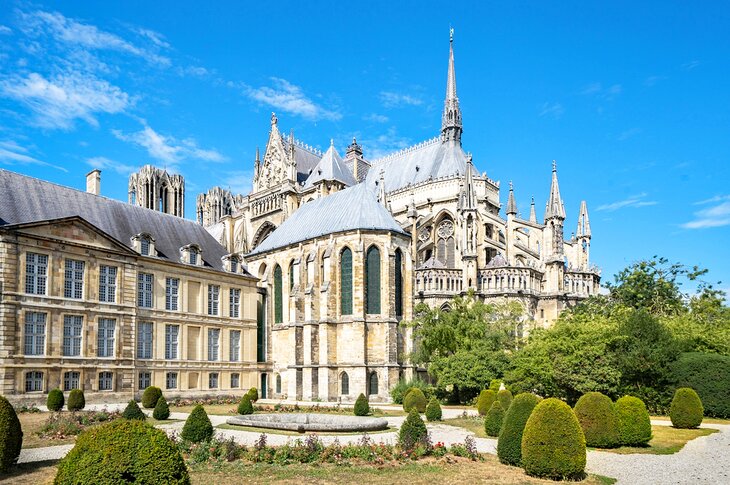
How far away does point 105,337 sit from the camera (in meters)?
37.0

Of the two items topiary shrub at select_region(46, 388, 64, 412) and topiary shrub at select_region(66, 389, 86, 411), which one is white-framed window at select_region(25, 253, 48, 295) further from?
topiary shrub at select_region(66, 389, 86, 411)

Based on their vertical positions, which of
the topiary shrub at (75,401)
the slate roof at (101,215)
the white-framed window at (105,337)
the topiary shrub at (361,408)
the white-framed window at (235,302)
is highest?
the slate roof at (101,215)

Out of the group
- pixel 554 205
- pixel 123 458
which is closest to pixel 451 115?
pixel 554 205

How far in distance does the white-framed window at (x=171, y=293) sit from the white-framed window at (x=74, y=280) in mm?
6284

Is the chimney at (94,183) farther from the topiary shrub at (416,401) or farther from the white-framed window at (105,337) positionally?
the topiary shrub at (416,401)

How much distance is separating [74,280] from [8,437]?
2292 cm

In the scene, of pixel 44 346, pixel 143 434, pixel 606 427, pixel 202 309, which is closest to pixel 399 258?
pixel 202 309

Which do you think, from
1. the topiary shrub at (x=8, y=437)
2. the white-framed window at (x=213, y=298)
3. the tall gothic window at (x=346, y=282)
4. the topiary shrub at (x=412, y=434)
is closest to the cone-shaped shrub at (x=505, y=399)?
the topiary shrub at (x=412, y=434)

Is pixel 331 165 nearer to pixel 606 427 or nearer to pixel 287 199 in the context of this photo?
pixel 287 199

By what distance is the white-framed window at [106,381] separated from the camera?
36.3 m

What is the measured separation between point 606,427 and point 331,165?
157ft

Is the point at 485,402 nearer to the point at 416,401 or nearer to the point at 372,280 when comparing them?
the point at 416,401

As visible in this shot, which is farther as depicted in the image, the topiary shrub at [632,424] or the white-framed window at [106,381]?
the white-framed window at [106,381]

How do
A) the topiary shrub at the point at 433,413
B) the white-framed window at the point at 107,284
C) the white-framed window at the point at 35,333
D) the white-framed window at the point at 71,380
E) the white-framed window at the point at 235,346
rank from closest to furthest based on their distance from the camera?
1. the topiary shrub at the point at 433,413
2. the white-framed window at the point at 35,333
3. the white-framed window at the point at 71,380
4. the white-framed window at the point at 107,284
5. the white-framed window at the point at 235,346
